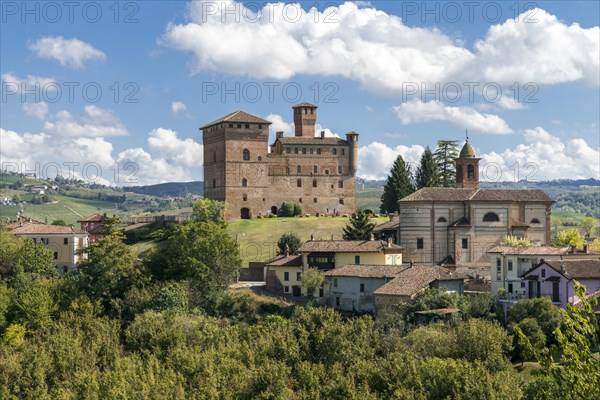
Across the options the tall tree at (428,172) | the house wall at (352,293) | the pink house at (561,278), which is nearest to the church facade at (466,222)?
the house wall at (352,293)

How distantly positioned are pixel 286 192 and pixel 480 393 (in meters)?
63.9

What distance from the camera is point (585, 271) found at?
50031 millimetres

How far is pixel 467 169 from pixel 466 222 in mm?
9167

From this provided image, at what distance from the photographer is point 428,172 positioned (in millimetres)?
87875

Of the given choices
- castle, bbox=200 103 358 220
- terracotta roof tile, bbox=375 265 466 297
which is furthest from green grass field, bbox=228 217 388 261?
terracotta roof tile, bbox=375 265 466 297

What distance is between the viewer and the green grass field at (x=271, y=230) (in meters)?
77.2

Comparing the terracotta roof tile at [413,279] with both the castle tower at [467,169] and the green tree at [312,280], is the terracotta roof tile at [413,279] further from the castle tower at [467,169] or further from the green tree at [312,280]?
the castle tower at [467,169]

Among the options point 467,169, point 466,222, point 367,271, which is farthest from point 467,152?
point 367,271

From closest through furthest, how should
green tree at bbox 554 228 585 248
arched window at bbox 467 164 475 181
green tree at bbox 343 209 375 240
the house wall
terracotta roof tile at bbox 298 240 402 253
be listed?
1. the house wall
2. terracotta roof tile at bbox 298 240 402 253
3. green tree at bbox 554 228 585 248
4. green tree at bbox 343 209 375 240
5. arched window at bbox 467 164 475 181

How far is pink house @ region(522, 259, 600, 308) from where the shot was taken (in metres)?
49.3

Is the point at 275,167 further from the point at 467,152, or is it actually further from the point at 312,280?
the point at 312,280

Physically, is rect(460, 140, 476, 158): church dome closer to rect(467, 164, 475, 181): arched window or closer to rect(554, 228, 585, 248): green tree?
rect(467, 164, 475, 181): arched window

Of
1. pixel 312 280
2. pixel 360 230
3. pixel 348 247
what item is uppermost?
pixel 360 230

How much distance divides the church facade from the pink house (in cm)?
1304
